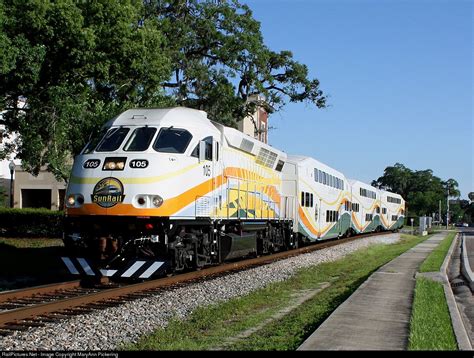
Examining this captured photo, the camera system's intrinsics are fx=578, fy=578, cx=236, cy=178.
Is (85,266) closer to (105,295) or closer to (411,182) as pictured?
(105,295)

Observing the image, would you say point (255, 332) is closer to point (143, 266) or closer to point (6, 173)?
point (143, 266)

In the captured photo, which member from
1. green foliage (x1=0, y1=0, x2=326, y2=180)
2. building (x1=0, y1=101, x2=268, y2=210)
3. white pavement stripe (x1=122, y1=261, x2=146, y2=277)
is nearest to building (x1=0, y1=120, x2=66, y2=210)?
Answer: building (x1=0, y1=101, x2=268, y2=210)

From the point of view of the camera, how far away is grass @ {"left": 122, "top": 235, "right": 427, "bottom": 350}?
767 centimetres

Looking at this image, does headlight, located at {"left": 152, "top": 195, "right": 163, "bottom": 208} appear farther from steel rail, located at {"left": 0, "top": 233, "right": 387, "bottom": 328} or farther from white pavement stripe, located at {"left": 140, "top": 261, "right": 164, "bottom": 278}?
steel rail, located at {"left": 0, "top": 233, "right": 387, "bottom": 328}

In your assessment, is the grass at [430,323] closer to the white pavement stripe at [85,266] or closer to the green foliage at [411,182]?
the white pavement stripe at [85,266]

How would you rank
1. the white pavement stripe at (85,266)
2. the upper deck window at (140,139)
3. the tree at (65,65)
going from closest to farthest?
the white pavement stripe at (85,266) < the upper deck window at (140,139) < the tree at (65,65)

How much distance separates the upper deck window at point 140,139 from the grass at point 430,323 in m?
6.66

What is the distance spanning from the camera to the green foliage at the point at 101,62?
1812 cm

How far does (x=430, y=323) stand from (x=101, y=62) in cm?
1528

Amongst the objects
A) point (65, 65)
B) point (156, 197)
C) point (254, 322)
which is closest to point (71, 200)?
point (156, 197)

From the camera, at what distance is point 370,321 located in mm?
8750

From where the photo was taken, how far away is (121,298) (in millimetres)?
11531

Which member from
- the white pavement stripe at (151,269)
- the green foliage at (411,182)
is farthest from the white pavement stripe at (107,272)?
the green foliage at (411,182)

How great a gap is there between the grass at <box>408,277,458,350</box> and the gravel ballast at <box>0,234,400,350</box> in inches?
148
